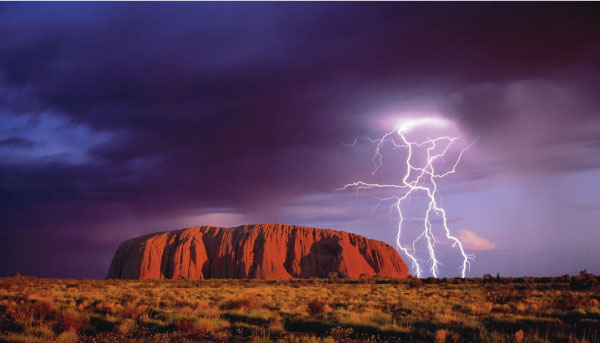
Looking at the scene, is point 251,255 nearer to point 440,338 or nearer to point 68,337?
point 68,337

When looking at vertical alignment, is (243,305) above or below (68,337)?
below

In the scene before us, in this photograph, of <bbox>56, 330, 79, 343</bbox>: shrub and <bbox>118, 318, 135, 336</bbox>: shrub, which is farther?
<bbox>118, 318, 135, 336</bbox>: shrub

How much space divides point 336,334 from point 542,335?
6080 mm

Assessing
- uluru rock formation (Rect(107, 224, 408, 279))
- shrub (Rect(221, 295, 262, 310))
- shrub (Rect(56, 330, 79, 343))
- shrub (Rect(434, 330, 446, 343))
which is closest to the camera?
shrub (Rect(434, 330, 446, 343))

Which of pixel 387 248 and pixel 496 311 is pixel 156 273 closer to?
pixel 387 248

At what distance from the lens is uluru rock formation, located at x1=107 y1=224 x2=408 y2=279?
86625 mm

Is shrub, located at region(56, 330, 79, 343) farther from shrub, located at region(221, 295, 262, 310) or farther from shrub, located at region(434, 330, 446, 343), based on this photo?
shrub, located at region(434, 330, 446, 343)

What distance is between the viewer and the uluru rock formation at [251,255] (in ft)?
284

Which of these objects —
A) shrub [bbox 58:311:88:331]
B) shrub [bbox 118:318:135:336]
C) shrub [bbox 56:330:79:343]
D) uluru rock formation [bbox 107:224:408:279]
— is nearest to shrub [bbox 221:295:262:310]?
shrub [bbox 118:318:135:336]

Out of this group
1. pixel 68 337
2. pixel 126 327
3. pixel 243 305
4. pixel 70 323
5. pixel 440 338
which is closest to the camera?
pixel 440 338

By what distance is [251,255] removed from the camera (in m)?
89.9

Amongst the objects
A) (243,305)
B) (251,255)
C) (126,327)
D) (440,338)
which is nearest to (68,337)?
(126,327)

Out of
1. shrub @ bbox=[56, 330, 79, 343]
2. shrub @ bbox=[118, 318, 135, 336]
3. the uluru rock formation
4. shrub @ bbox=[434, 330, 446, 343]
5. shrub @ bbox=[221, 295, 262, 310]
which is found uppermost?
shrub @ bbox=[434, 330, 446, 343]

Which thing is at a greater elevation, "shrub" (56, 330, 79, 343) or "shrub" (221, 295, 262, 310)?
"shrub" (56, 330, 79, 343)
